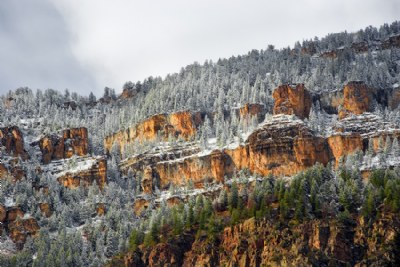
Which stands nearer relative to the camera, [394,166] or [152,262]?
[152,262]

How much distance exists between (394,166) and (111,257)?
73.3 m

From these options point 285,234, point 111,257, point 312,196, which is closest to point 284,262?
point 285,234

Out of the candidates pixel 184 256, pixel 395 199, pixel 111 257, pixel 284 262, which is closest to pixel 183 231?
pixel 184 256

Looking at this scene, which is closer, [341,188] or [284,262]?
[284,262]

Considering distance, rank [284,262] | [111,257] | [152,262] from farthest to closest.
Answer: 1. [111,257]
2. [152,262]
3. [284,262]

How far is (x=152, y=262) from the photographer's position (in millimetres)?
167000

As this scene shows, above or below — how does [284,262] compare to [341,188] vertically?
below

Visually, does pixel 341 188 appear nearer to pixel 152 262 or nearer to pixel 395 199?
pixel 395 199

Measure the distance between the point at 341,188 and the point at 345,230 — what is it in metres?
16.2

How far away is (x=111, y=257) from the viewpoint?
7156 inches

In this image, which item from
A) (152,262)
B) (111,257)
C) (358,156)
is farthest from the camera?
(358,156)

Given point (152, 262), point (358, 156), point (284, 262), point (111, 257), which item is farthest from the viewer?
point (358, 156)

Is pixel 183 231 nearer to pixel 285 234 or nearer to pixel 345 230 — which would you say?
pixel 285 234

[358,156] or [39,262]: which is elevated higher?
[358,156]
